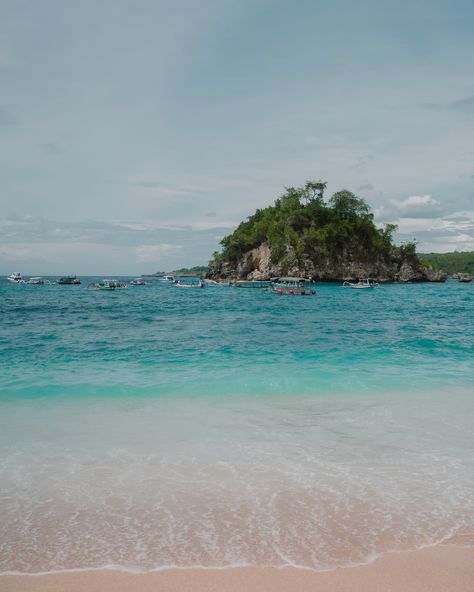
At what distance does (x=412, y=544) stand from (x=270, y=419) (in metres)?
4.56

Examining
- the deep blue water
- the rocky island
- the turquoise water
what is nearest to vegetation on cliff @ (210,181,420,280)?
the rocky island

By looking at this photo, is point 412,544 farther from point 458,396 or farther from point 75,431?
point 458,396

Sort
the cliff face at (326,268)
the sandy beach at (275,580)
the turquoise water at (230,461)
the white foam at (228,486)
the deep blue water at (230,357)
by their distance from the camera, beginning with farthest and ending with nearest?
the cliff face at (326,268) → the deep blue water at (230,357) → the turquoise water at (230,461) → the white foam at (228,486) → the sandy beach at (275,580)

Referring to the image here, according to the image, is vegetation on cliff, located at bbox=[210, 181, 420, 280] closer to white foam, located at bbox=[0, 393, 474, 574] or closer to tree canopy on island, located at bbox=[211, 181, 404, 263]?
tree canopy on island, located at bbox=[211, 181, 404, 263]

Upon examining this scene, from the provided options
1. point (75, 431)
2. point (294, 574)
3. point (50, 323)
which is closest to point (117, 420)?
point (75, 431)

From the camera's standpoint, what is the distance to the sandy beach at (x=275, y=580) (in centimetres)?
378

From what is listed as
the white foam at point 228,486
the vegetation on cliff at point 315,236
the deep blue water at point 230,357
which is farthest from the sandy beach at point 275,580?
the vegetation on cliff at point 315,236

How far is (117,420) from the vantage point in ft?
28.9

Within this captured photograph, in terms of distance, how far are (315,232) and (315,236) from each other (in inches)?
44.1

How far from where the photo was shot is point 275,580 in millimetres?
3896

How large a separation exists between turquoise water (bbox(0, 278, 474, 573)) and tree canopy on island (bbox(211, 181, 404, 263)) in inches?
3626

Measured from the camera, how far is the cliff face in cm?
10531

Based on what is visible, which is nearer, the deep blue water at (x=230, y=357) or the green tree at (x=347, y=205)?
the deep blue water at (x=230, y=357)

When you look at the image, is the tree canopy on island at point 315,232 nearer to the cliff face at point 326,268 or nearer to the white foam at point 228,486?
the cliff face at point 326,268
